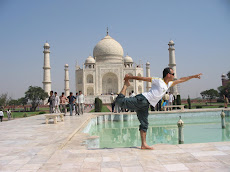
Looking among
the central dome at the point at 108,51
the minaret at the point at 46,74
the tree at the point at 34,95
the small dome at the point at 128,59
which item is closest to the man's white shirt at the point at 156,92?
the tree at the point at 34,95

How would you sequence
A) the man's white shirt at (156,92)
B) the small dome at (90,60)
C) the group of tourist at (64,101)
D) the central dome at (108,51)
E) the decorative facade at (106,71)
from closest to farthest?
the man's white shirt at (156,92)
the group of tourist at (64,101)
the decorative facade at (106,71)
the small dome at (90,60)
the central dome at (108,51)

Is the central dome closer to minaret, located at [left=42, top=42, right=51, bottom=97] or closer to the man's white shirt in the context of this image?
minaret, located at [left=42, top=42, right=51, bottom=97]

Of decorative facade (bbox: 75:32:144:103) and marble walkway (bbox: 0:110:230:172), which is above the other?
decorative facade (bbox: 75:32:144:103)

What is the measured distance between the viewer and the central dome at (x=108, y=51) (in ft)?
110

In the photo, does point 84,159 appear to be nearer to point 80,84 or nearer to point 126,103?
point 126,103

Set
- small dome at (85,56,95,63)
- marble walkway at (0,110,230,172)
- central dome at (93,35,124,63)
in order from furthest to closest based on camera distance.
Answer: central dome at (93,35,124,63) < small dome at (85,56,95,63) < marble walkway at (0,110,230,172)

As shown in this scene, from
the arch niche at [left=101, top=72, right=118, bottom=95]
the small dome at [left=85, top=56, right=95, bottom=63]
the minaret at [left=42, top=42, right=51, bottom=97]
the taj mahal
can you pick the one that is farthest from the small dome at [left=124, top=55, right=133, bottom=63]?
the minaret at [left=42, top=42, right=51, bottom=97]

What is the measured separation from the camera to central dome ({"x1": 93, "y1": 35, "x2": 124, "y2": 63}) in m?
33.6

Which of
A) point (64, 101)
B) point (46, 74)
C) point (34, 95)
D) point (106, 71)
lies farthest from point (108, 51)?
point (64, 101)

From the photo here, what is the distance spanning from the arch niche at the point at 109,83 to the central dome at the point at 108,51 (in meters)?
2.16

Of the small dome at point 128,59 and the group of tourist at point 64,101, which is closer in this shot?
the group of tourist at point 64,101

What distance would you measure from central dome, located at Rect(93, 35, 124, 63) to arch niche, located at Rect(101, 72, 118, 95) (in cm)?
216

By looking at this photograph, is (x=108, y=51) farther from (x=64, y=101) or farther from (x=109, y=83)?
(x=64, y=101)

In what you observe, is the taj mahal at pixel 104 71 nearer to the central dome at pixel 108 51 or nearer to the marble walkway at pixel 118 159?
the central dome at pixel 108 51
